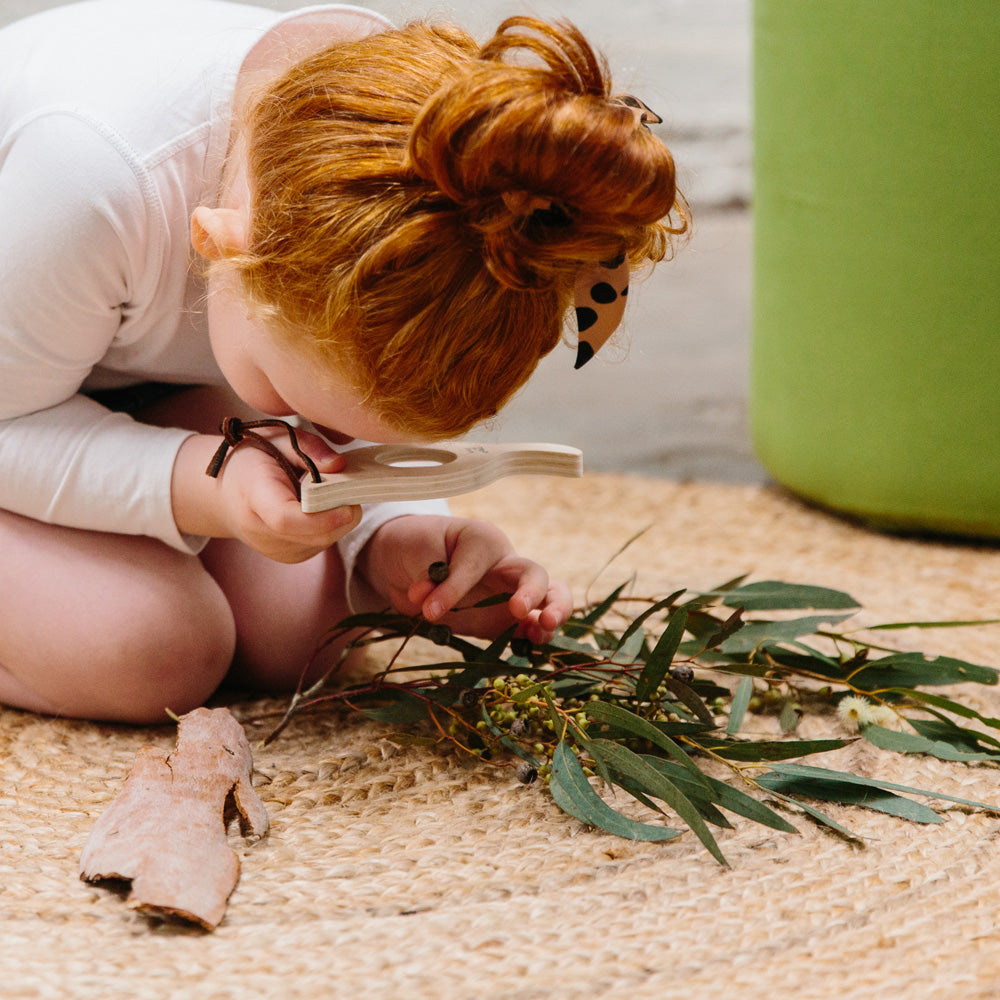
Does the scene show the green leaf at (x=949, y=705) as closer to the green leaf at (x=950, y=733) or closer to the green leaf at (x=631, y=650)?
the green leaf at (x=950, y=733)

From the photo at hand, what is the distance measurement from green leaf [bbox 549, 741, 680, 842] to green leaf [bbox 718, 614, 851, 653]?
0.60 ft

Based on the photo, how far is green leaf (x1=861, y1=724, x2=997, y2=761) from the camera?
0.70m

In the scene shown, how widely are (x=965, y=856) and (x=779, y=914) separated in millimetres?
125

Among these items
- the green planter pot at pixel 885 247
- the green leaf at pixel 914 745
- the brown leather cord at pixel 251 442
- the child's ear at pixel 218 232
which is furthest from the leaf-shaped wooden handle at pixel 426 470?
the green planter pot at pixel 885 247

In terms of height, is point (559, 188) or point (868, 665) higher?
point (559, 188)

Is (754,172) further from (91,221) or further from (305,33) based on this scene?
(91,221)

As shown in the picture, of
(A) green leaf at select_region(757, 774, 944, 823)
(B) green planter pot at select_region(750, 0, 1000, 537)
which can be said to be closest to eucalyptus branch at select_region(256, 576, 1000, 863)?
(A) green leaf at select_region(757, 774, 944, 823)

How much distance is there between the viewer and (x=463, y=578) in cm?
73

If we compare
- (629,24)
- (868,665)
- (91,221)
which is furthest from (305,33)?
(629,24)

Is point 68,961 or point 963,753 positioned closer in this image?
point 68,961

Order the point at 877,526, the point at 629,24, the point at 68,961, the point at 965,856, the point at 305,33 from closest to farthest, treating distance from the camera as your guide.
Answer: the point at 68,961
the point at 965,856
the point at 305,33
the point at 877,526
the point at 629,24

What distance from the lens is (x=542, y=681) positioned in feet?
2.31

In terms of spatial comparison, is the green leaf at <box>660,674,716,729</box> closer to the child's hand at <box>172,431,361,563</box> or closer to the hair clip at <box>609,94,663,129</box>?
the child's hand at <box>172,431,361,563</box>

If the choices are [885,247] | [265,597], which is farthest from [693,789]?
[885,247]
